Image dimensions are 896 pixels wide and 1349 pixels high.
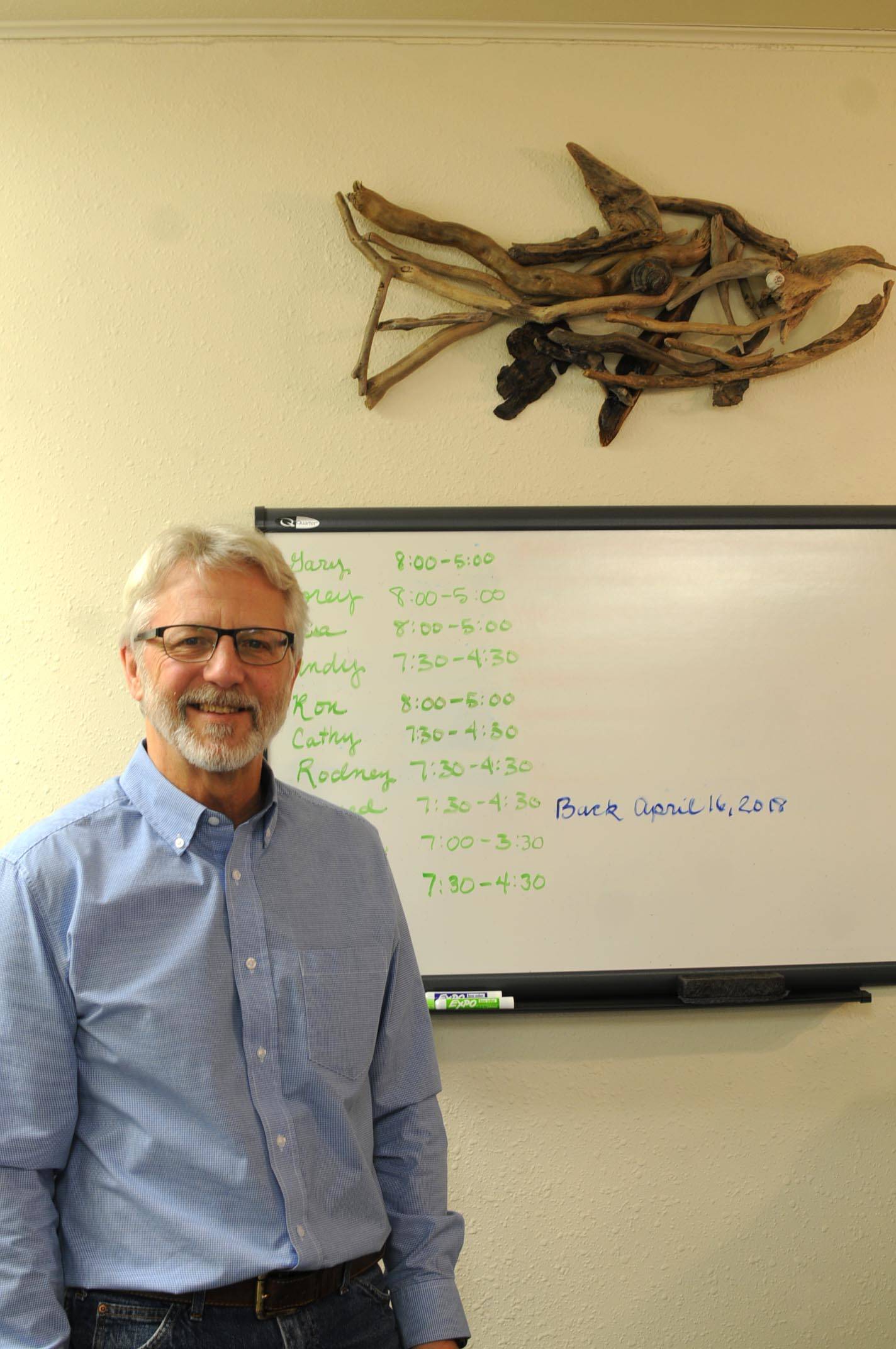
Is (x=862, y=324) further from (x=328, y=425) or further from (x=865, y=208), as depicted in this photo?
(x=328, y=425)

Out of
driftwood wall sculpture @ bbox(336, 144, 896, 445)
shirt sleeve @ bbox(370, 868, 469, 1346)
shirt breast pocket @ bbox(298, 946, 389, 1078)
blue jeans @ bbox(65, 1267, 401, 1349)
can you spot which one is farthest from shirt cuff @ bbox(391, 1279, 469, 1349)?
driftwood wall sculpture @ bbox(336, 144, 896, 445)

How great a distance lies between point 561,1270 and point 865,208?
7.06 feet

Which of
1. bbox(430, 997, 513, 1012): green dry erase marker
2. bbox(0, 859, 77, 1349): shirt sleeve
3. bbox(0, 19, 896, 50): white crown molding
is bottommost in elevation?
bbox(430, 997, 513, 1012): green dry erase marker

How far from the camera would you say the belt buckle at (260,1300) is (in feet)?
3.15

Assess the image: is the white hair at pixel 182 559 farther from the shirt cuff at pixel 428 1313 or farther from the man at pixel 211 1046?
the shirt cuff at pixel 428 1313

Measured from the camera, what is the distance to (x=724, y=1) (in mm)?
1906

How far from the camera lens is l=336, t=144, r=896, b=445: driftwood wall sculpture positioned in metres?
1.88

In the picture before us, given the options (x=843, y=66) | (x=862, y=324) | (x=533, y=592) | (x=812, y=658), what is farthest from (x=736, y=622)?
(x=843, y=66)

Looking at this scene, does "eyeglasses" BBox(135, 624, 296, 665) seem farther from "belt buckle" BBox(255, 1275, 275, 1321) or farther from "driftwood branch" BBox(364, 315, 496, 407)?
"driftwood branch" BBox(364, 315, 496, 407)

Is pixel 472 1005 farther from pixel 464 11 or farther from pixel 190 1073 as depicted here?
pixel 464 11

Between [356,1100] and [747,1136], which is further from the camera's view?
[747,1136]

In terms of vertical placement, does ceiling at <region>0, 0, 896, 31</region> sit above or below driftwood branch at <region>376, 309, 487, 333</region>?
above

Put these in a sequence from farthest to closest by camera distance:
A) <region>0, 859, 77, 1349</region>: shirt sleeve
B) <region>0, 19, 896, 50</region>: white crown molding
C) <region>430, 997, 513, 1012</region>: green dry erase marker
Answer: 1. <region>0, 19, 896, 50</region>: white crown molding
2. <region>430, 997, 513, 1012</region>: green dry erase marker
3. <region>0, 859, 77, 1349</region>: shirt sleeve

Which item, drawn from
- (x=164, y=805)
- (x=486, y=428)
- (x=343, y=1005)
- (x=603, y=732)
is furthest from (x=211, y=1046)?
(x=486, y=428)
